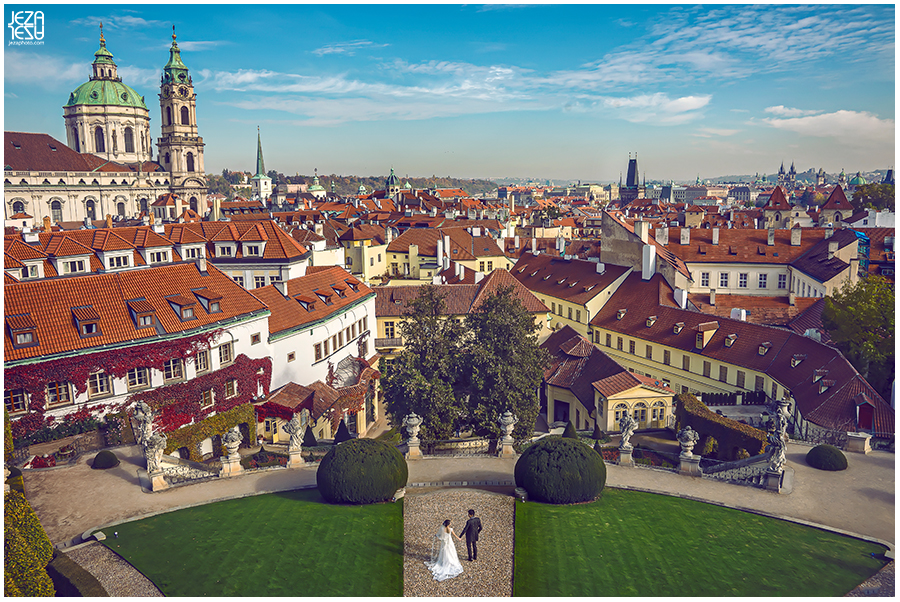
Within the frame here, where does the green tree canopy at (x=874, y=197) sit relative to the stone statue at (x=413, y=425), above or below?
above

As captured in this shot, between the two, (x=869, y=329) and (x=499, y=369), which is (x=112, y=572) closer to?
(x=499, y=369)

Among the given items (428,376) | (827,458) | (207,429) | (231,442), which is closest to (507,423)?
(428,376)

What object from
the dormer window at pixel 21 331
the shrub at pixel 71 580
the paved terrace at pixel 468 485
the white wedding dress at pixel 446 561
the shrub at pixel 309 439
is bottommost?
the shrub at pixel 309 439

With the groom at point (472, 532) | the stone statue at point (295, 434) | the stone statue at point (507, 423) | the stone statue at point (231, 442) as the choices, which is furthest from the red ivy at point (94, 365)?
the groom at point (472, 532)

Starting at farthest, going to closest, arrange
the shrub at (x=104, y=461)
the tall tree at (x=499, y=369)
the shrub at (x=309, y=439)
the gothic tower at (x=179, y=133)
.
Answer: the gothic tower at (x=179, y=133) → the shrub at (x=309, y=439) → the tall tree at (x=499, y=369) → the shrub at (x=104, y=461)

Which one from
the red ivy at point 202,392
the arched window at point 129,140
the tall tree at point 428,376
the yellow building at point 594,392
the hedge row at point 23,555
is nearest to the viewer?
the hedge row at point 23,555

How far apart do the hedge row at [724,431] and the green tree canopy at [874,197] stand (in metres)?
82.9

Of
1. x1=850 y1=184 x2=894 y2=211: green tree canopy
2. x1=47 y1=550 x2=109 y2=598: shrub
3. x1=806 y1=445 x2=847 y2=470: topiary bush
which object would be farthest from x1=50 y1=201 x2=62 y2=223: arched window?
x1=850 y1=184 x2=894 y2=211: green tree canopy

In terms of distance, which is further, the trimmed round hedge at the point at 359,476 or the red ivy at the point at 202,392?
the red ivy at the point at 202,392

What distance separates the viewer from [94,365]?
30375 millimetres

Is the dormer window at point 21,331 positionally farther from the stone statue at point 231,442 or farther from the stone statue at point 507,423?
the stone statue at point 507,423

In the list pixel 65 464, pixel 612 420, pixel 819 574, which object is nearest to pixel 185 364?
pixel 65 464

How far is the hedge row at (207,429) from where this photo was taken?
31.8 metres

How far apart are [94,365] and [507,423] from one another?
65.9 feet
